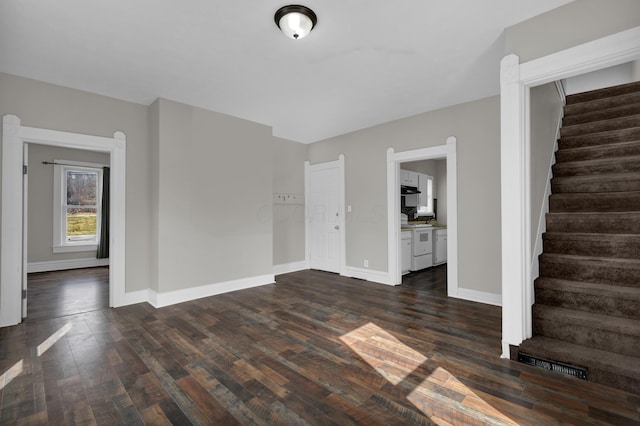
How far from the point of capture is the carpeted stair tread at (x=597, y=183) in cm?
306

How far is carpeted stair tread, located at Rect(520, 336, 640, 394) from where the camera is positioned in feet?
6.43

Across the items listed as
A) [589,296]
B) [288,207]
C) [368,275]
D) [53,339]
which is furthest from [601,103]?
[53,339]

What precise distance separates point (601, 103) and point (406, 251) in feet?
11.4

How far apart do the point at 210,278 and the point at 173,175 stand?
153 cm

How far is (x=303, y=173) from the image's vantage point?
245 inches

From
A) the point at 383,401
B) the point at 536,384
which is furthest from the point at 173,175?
the point at 536,384

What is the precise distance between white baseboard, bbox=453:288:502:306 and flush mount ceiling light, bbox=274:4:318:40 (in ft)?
12.0

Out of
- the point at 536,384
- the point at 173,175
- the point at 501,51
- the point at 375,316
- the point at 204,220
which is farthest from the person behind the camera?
the point at 204,220

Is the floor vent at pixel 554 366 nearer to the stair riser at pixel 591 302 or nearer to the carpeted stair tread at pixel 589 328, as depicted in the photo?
the carpeted stair tread at pixel 589 328

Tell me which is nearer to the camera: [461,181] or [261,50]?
[261,50]

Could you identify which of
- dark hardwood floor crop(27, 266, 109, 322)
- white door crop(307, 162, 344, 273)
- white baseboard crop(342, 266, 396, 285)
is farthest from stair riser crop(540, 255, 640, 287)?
dark hardwood floor crop(27, 266, 109, 322)

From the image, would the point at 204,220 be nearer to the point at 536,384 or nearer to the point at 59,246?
the point at 536,384

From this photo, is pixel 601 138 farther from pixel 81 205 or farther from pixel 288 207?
pixel 81 205

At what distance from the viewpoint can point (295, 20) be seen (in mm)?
2252
